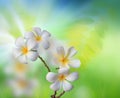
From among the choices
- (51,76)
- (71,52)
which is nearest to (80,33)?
(71,52)

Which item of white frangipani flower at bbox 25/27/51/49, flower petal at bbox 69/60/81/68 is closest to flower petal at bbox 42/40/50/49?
white frangipani flower at bbox 25/27/51/49

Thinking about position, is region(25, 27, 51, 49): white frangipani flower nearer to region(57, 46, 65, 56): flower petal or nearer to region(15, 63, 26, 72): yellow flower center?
region(57, 46, 65, 56): flower petal

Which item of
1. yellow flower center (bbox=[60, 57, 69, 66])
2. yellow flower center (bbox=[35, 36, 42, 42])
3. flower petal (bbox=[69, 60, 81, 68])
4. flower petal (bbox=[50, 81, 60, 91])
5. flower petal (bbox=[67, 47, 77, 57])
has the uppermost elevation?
yellow flower center (bbox=[35, 36, 42, 42])

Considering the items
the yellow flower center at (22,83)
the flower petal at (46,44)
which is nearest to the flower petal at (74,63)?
the flower petal at (46,44)

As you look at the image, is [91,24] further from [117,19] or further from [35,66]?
[35,66]

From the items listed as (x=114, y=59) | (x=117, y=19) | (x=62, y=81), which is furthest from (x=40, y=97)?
(x=117, y=19)

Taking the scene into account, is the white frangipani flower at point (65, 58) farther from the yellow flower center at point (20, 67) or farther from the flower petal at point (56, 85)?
the yellow flower center at point (20, 67)
